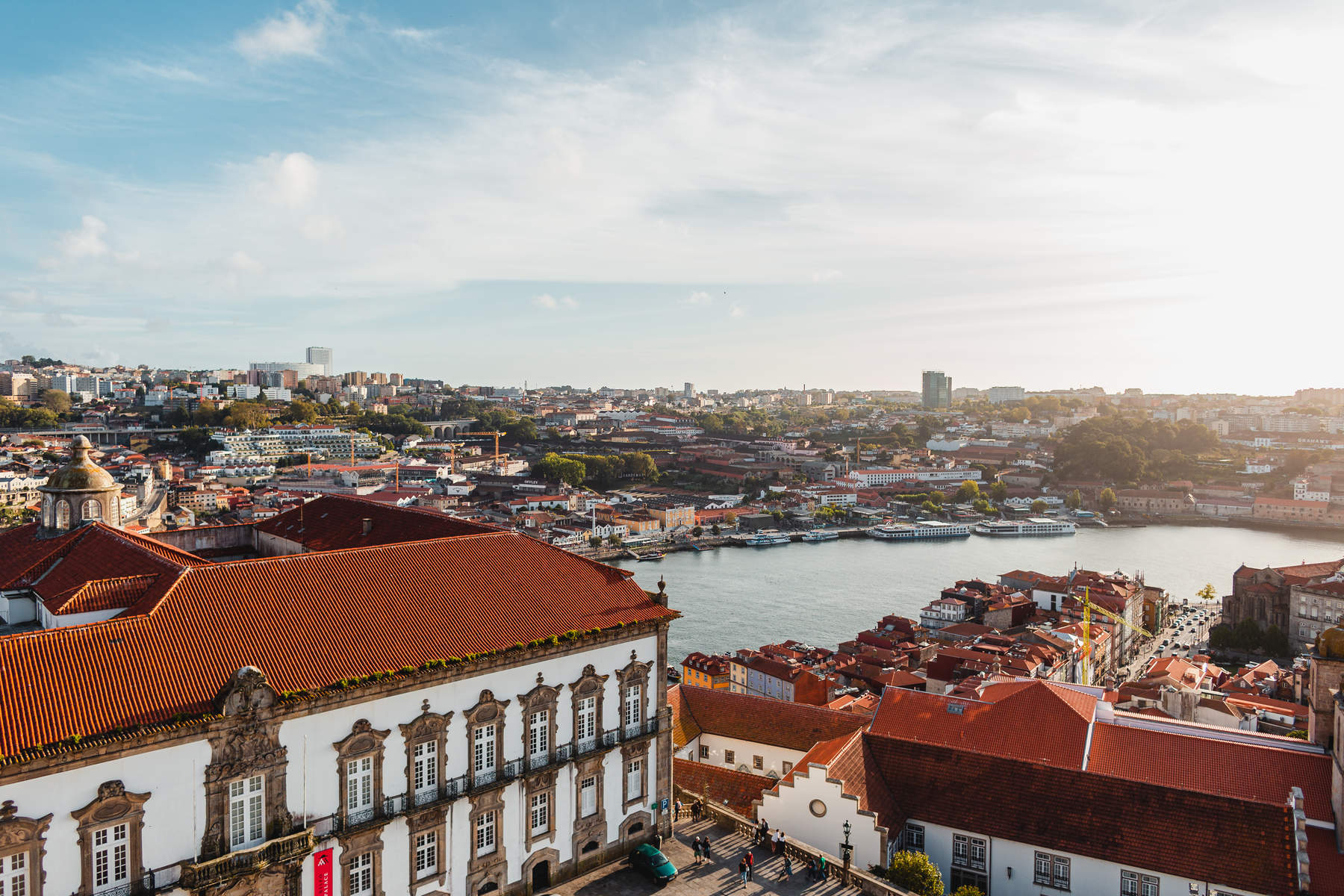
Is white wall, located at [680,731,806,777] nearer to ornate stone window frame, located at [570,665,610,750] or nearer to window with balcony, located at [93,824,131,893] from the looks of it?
ornate stone window frame, located at [570,665,610,750]

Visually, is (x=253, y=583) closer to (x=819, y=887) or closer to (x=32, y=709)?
(x=32, y=709)

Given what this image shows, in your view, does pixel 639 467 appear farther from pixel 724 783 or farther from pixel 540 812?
pixel 540 812

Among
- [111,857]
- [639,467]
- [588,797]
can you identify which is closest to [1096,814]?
[588,797]

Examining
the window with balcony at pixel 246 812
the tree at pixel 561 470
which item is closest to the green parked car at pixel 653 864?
the window with balcony at pixel 246 812

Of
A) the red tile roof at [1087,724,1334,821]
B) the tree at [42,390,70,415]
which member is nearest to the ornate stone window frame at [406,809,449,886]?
the red tile roof at [1087,724,1334,821]

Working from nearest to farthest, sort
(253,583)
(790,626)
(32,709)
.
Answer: (32,709) → (253,583) → (790,626)

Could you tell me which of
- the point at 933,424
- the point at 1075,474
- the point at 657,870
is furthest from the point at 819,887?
the point at 933,424
